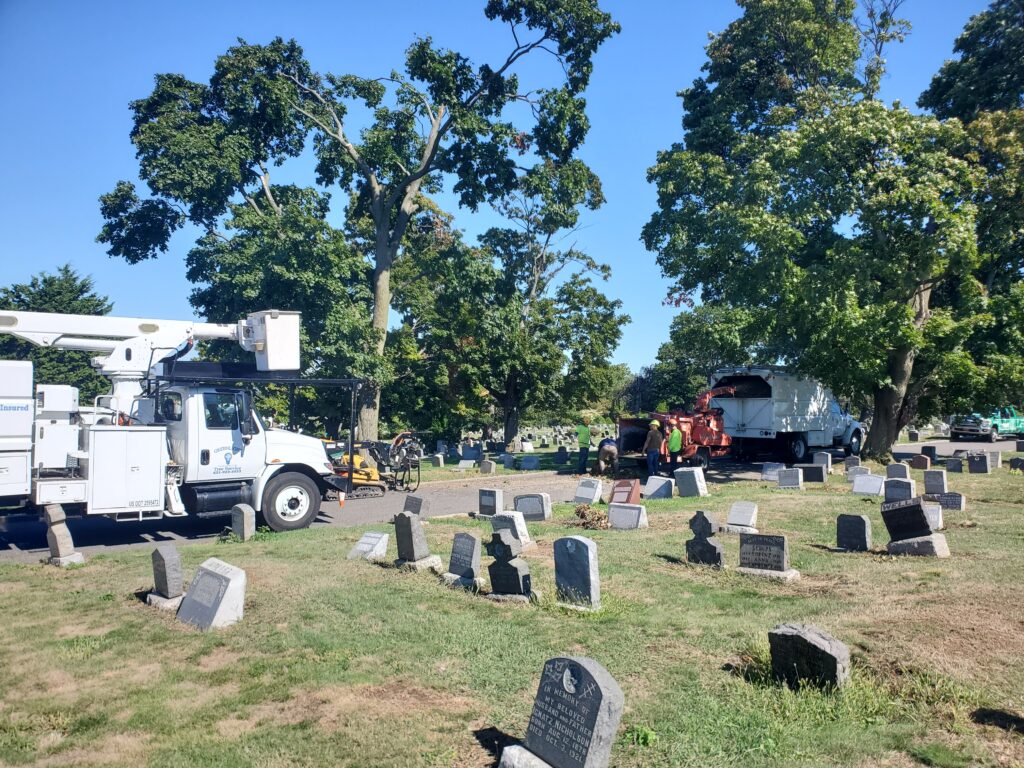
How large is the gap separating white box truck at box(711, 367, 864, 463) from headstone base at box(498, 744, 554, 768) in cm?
2281

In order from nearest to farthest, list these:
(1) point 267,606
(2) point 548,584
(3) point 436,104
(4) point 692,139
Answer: (1) point 267,606, (2) point 548,584, (3) point 436,104, (4) point 692,139

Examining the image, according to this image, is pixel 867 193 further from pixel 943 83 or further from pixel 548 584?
pixel 548 584

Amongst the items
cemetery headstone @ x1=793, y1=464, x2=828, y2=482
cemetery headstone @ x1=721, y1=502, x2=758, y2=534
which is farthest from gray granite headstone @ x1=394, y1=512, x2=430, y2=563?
cemetery headstone @ x1=793, y1=464, x2=828, y2=482

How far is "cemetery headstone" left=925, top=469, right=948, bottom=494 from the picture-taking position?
1624cm

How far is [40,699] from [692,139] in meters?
27.1

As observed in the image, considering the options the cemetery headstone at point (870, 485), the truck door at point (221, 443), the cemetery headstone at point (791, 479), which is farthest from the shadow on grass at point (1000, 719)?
the cemetery headstone at point (791, 479)

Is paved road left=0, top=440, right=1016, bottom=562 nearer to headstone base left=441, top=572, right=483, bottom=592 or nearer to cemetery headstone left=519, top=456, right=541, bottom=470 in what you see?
cemetery headstone left=519, top=456, right=541, bottom=470

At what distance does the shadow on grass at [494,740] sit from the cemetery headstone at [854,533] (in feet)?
24.1

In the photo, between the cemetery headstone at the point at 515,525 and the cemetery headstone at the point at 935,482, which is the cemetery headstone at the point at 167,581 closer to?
the cemetery headstone at the point at 515,525

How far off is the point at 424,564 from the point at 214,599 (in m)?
2.83

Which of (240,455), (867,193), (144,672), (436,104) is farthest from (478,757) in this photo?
(436,104)

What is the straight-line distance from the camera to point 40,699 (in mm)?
5461

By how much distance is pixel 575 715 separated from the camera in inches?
169

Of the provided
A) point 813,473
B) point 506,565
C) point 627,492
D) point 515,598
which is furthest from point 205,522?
point 813,473
